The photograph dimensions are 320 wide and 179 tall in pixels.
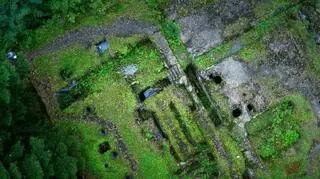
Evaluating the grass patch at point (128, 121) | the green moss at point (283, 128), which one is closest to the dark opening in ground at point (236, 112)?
the green moss at point (283, 128)

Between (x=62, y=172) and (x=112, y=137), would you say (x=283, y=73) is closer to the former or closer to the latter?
(x=112, y=137)

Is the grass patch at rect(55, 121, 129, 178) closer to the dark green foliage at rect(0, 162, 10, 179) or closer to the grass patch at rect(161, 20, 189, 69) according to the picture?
the grass patch at rect(161, 20, 189, 69)

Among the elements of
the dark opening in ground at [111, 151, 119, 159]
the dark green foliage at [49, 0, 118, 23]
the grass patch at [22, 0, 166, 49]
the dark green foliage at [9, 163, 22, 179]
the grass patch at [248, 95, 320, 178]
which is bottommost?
the grass patch at [248, 95, 320, 178]

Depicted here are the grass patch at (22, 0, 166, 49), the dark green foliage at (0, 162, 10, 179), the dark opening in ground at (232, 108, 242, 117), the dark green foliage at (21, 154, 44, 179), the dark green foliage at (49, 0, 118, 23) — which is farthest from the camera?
the dark opening in ground at (232, 108, 242, 117)

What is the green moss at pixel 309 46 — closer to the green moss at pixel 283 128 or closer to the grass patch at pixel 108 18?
the green moss at pixel 283 128

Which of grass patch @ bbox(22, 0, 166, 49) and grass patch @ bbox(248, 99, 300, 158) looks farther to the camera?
grass patch @ bbox(248, 99, 300, 158)

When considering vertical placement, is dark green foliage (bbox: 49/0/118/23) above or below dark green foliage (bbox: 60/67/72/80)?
above

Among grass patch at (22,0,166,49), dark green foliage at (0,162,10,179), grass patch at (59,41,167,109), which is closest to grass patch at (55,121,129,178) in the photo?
grass patch at (59,41,167,109)
